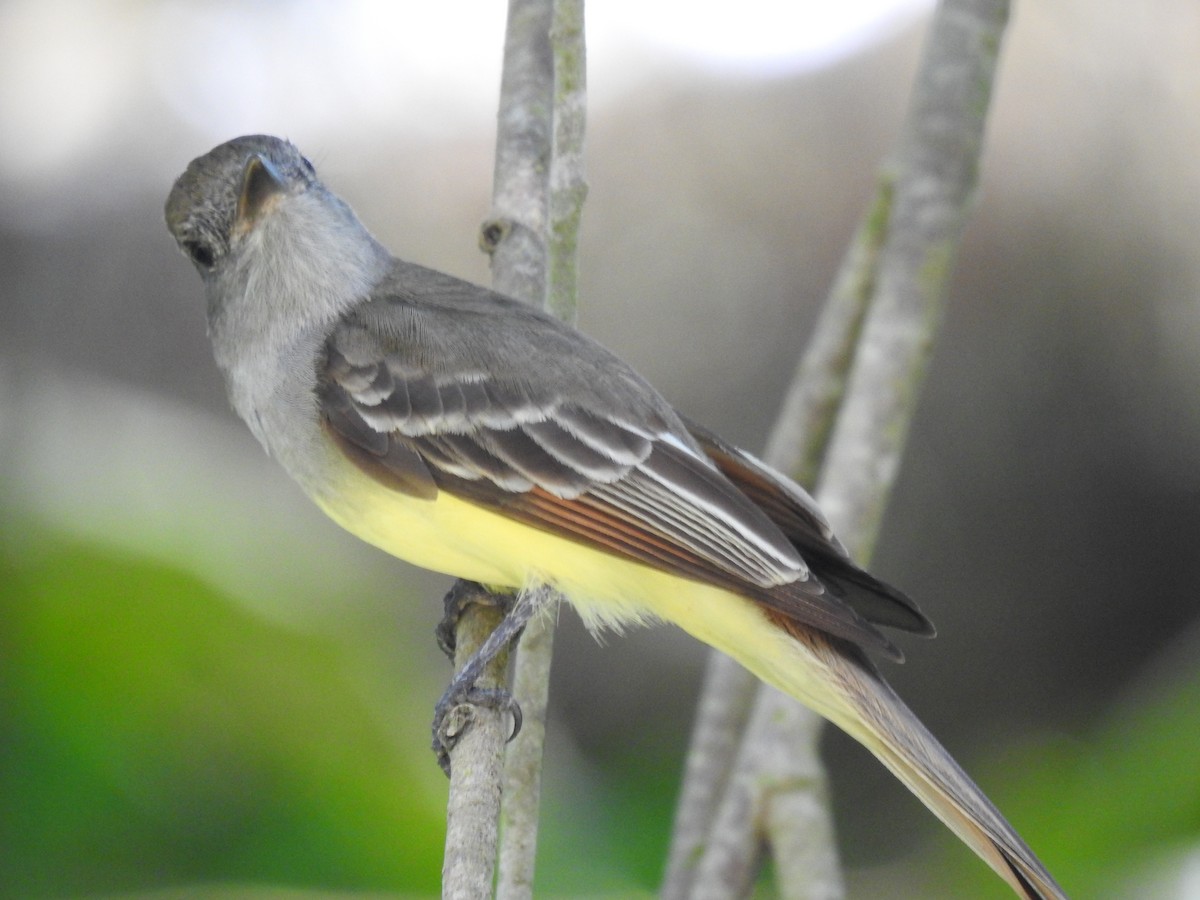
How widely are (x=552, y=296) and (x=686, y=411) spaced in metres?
1.95

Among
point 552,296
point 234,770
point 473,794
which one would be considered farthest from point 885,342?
point 234,770

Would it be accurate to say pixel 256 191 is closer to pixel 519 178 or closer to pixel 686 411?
pixel 519 178

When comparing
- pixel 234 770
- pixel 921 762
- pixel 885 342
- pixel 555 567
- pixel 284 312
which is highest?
pixel 885 342

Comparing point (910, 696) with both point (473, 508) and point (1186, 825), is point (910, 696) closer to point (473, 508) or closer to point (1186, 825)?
point (1186, 825)

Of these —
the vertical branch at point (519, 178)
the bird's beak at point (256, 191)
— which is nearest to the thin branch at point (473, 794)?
the vertical branch at point (519, 178)

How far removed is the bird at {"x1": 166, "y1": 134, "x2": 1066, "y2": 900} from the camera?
2582 millimetres

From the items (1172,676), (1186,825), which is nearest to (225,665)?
(1186,825)

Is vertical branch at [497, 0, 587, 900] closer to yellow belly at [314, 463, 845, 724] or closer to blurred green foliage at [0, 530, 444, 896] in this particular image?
yellow belly at [314, 463, 845, 724]

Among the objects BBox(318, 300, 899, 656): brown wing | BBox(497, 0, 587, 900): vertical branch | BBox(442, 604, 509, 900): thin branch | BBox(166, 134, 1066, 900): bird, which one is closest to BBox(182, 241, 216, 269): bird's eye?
BBox(166, 134, 1066, 900): bird

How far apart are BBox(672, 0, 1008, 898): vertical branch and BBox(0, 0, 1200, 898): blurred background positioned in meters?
0.47

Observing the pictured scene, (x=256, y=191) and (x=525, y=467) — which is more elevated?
(x=256, y=191)

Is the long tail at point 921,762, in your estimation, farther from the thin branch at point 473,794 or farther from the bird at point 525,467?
the thin branch at point 473,794

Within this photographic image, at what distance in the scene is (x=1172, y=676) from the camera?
3.75 m

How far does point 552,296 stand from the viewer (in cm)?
312
